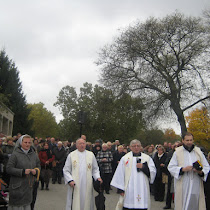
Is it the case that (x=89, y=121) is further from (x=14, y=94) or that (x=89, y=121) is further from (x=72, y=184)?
(x=72, y=184)

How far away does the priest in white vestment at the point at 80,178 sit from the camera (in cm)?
607

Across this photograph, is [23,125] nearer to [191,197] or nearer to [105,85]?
[105,85]

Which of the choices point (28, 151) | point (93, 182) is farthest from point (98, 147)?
point (28, 151)

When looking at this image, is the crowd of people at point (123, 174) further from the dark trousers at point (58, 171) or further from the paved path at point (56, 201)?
the dark trousers at point (58, 171)

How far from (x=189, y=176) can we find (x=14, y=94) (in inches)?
1565

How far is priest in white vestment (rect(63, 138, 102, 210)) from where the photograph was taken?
6.07 m

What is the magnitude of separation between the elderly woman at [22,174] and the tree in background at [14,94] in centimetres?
3695

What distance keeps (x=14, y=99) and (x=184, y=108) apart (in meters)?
27.9

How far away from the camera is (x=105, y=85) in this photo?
2578 cm

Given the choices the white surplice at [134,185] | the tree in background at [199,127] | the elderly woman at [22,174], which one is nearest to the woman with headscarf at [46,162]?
the elderly woman at [22,174]

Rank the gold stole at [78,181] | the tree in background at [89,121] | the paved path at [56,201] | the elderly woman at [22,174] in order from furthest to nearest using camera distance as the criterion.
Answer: the tree in background at [89,121] → the paved path at [56,201] → the gold stole at [78,181] → the elderly woman at [22,174]

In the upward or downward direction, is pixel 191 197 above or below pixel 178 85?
below

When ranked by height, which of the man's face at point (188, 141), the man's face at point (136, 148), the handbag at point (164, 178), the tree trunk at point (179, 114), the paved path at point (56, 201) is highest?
the tree trunk at point (179, 114)

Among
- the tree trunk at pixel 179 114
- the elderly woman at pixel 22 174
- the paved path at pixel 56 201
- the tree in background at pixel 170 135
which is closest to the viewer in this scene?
the elderly woman at pixel 22 174
